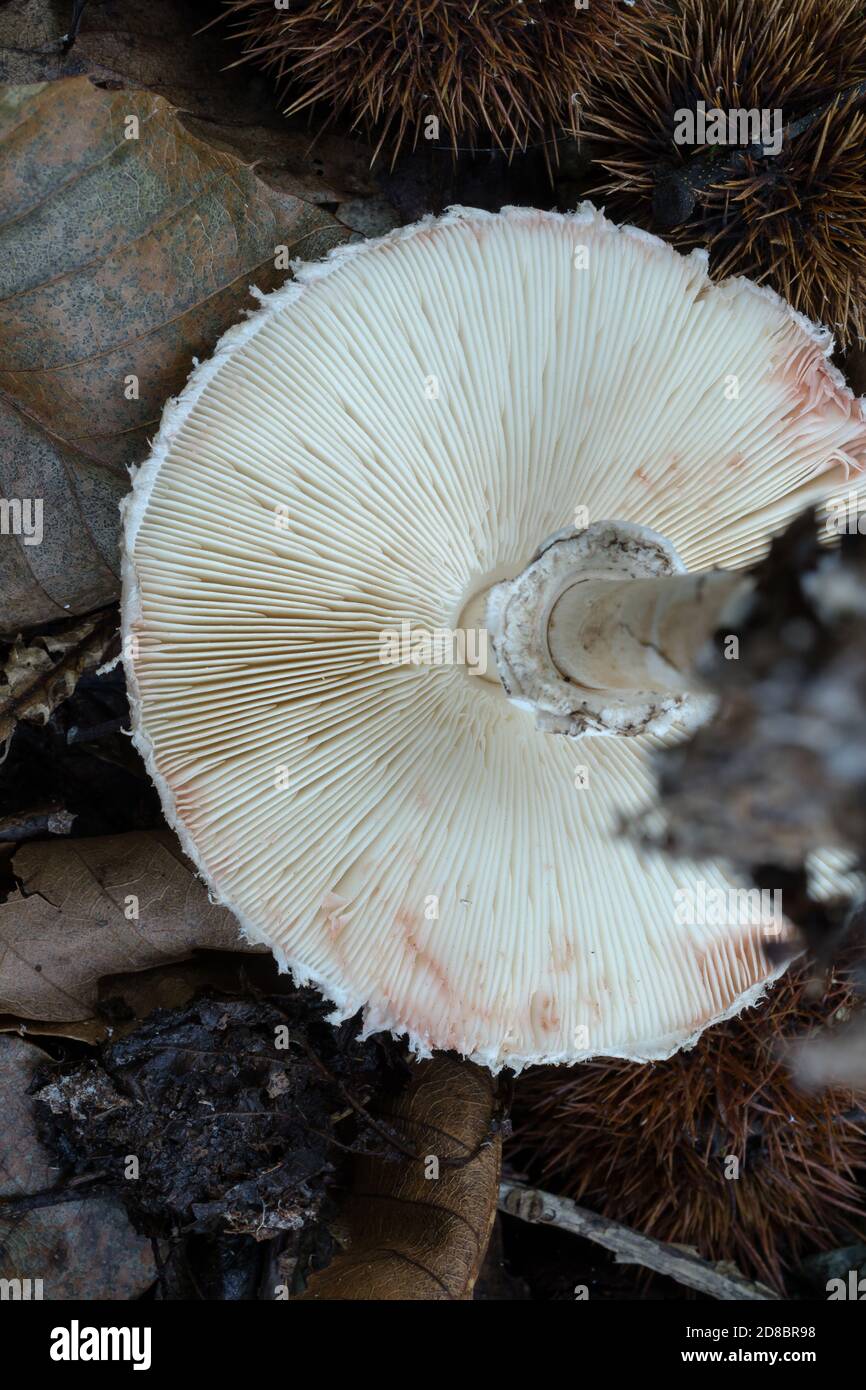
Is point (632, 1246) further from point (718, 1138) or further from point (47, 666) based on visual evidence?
point (47, 666)

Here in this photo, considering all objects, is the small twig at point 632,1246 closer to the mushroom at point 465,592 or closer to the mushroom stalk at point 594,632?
the mushroom at point 465,592

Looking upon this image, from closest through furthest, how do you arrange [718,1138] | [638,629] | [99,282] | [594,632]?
[638,629], [594,632], [99,282], [718,1138]

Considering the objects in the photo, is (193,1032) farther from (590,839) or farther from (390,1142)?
(590,839)

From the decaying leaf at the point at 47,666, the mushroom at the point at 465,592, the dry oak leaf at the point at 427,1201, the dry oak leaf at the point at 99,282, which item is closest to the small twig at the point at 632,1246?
the dry oak leaf at the point at 427,1201

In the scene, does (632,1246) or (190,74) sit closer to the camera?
(190,74)

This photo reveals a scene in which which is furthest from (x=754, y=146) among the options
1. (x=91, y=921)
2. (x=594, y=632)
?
(x=91, y=921)
